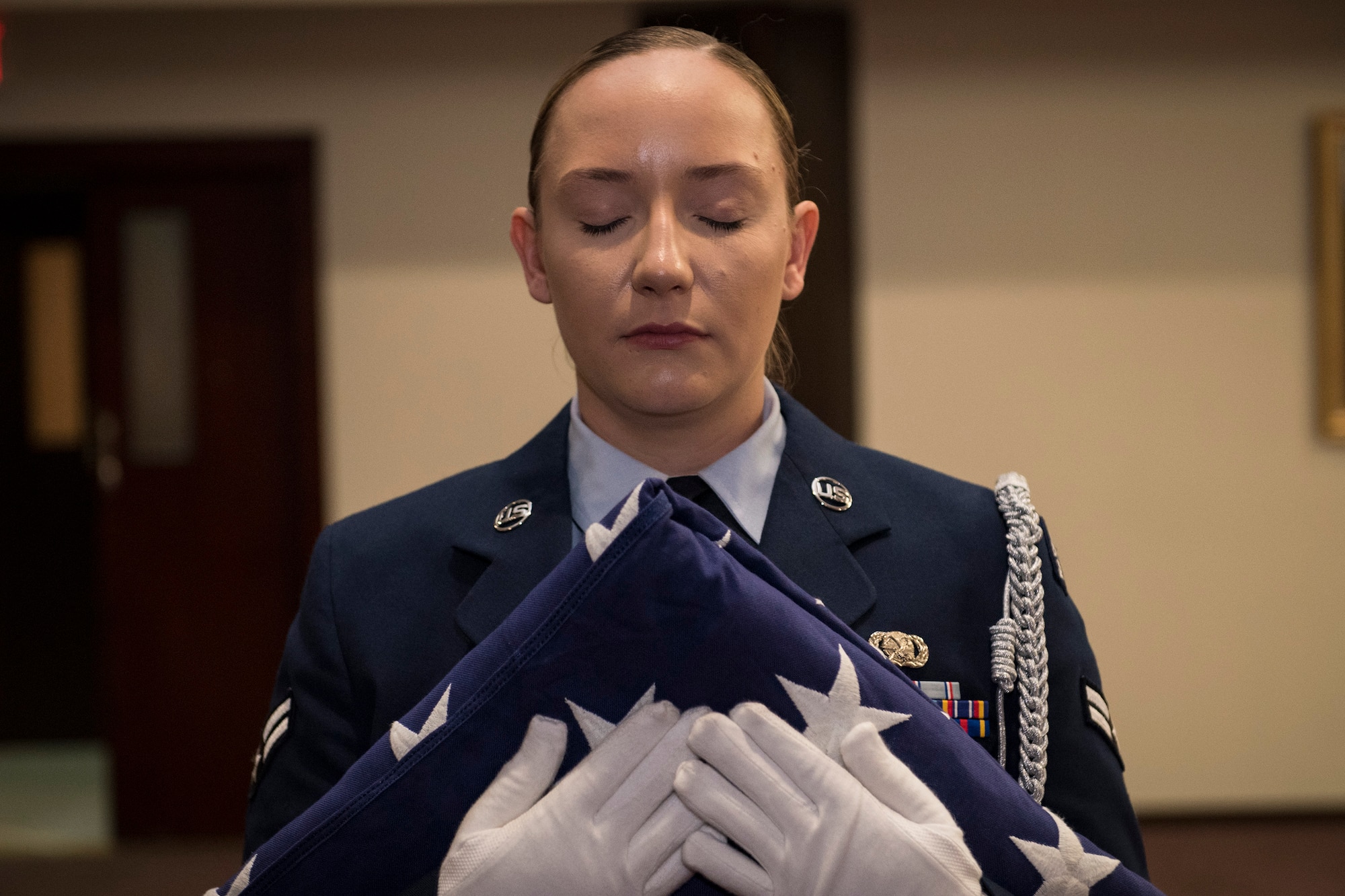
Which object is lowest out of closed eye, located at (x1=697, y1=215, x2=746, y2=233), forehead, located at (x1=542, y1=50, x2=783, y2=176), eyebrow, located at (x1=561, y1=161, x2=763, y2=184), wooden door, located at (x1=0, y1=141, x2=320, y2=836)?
wooden door, located at (x1=0, y1=141, x2=320, y2=836)

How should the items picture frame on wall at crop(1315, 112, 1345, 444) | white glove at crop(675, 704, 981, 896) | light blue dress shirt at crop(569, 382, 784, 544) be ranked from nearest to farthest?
white glove at crop(675, 704, 981, 896) < light blue dress shirt at crop(569, 382, 784, 544) < picture frame on wall at crop(1315, 112, 1345, 444)

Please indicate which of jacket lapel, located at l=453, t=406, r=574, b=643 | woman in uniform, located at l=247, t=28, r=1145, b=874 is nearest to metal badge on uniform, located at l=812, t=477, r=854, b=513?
woman in uniform, located at l=247, t=28, r=1145, b=874

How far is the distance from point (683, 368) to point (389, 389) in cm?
278

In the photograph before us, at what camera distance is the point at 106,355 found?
11.9ft

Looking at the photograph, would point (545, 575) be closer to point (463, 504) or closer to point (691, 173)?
point (463, 504)

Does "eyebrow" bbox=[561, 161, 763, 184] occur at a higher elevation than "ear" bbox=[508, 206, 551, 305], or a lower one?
higher

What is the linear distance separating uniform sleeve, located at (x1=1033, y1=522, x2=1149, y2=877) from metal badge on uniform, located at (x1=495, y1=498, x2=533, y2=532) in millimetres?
479

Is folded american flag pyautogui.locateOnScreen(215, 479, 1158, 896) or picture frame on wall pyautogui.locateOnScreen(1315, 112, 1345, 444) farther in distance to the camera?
picture frame on wall pyautogui.locateOnScreen(1315, 112, 1345, 444)

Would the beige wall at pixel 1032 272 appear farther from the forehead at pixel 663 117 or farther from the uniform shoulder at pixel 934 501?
the forehead at pixel 663 117

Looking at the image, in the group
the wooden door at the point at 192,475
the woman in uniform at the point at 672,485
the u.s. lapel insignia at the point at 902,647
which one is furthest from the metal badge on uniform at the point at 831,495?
the wooden door at the point at 192,475

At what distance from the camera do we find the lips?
3.13 feet

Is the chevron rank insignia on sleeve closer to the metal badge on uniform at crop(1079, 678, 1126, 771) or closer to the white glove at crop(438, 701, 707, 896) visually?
the white glove at crop(438, 701, 707, 896)

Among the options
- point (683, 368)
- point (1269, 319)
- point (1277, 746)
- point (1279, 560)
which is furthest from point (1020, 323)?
point (683, 368)

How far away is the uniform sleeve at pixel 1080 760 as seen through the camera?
96 cm
